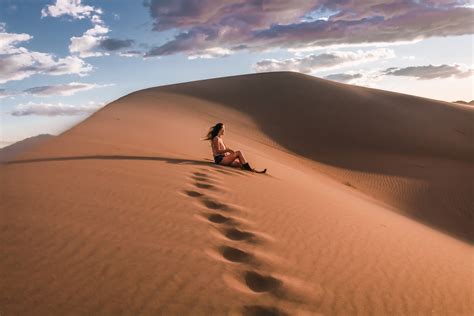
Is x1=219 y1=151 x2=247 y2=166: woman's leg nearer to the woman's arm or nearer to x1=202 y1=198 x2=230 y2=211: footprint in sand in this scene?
the woman's arm

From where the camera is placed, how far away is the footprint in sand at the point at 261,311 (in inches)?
134

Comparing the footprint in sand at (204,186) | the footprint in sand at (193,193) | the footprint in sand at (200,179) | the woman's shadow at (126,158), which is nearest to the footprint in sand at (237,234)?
the footprint in sand at (193,193)

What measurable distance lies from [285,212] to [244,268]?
2327 mm

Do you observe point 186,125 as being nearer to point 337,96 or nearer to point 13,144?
point 13,144

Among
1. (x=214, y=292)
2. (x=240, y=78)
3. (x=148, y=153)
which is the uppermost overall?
(x=240, y=78)

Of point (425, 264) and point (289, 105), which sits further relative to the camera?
point (289, 105)

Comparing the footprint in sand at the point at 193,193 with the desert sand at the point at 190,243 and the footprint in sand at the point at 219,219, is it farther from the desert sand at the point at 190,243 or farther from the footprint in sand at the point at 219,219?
the footprint in sand at the point at 219,219

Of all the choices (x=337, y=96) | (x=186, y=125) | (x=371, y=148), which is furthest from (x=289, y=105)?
(x=186, y=125)

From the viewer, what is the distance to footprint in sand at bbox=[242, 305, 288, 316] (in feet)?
11.2

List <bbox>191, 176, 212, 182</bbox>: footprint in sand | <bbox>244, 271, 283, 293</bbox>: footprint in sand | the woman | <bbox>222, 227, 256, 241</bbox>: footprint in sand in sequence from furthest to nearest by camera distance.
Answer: the woman
<bbox>191, 176, 212, 182</bbox>: footprint in sand
<bbox>222, 227, 256, 241</bbox>: footprint in sand
<bbox>244, 271, 283, 293</bbox>: footprint in sand

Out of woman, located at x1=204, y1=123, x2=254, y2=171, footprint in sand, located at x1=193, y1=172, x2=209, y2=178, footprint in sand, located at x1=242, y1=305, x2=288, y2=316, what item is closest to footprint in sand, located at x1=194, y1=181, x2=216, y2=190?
footprint in sand, located at x1=193, y1=172, x2=209, y2=178

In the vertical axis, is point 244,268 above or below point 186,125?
below

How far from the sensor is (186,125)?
53.4ft

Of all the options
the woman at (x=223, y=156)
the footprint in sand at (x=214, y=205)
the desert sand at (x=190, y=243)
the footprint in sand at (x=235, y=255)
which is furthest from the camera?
the woman at (x=223, y=156)
